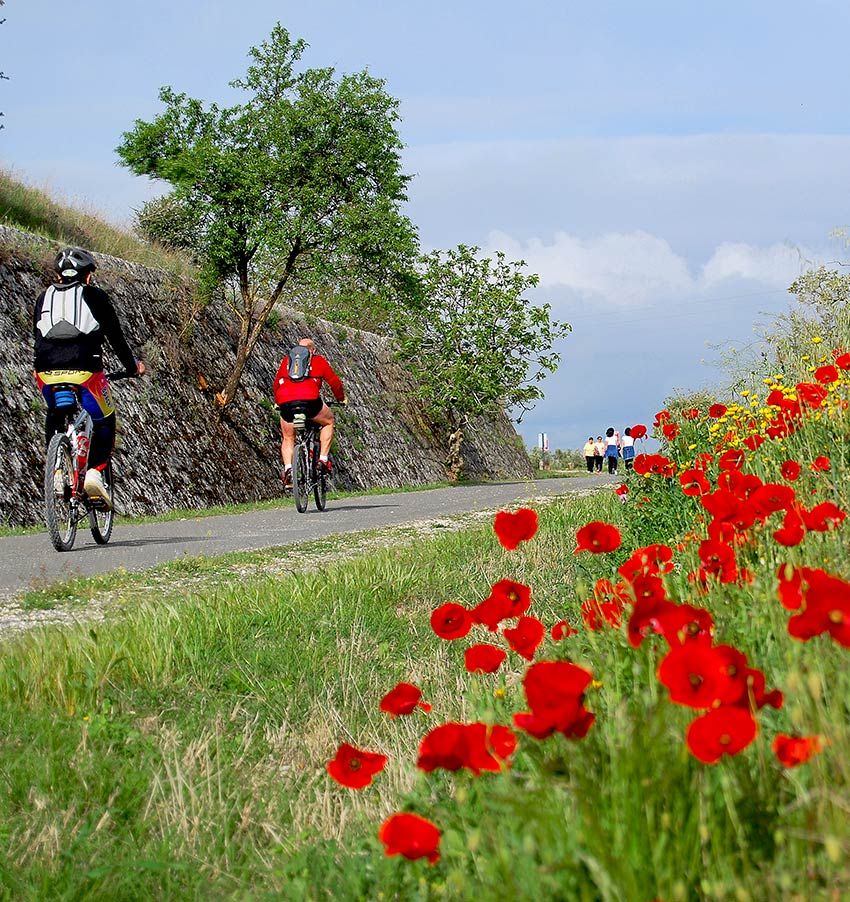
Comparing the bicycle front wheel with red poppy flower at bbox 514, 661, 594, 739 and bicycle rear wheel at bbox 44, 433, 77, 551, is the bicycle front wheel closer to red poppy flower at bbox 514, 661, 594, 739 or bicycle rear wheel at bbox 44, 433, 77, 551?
bicycle rear wheel at bbox 44, 433, 77, 551

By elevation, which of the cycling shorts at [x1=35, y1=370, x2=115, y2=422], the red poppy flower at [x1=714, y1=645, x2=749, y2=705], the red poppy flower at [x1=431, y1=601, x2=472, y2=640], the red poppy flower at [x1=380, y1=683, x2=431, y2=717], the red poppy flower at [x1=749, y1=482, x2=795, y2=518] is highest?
the cycling shorts at [x1=35, y1=370, x2=115, y2=422]

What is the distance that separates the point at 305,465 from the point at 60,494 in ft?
16.1

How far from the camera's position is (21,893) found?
2.44m

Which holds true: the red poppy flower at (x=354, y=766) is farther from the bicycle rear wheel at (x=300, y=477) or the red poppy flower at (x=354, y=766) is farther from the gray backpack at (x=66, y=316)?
the bicycle rear wheel at (x=300, y=477)

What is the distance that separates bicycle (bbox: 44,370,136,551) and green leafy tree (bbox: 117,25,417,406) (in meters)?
10.9

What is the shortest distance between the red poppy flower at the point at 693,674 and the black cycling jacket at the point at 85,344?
23.4ft

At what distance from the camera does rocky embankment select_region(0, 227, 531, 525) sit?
14.0 meters

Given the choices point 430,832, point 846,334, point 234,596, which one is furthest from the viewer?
point 846,334

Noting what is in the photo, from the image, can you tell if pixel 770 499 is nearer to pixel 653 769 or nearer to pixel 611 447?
pixel 653 769

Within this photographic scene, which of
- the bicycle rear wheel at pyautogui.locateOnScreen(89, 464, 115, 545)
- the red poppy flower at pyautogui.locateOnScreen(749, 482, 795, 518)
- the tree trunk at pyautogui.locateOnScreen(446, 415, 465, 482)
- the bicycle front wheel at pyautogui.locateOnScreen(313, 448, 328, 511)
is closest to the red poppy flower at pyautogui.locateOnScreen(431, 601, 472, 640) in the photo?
the red poppy flower at pyautogui.locateOnScreen(749, 482, 795, 518)

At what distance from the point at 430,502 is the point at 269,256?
7281mm

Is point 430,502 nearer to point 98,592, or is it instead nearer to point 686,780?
point 98,592

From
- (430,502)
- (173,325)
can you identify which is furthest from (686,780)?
(173,325)

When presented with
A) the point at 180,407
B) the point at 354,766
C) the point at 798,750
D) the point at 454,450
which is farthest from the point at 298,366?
the point at 454,450
